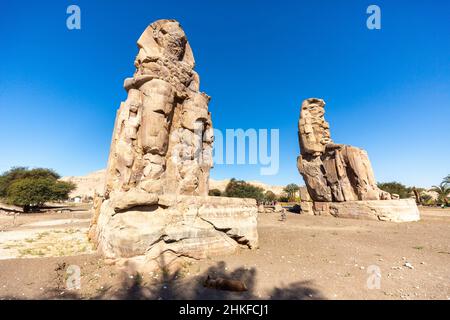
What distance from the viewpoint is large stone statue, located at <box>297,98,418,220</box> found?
59.0 feet

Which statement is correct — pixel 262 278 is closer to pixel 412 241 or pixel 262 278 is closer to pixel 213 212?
pixel 213 212

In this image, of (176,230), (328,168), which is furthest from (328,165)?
(176,230)

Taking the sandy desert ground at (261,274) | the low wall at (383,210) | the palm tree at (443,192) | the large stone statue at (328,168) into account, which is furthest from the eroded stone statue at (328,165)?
the palm tree at (443,192)

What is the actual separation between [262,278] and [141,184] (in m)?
3.82

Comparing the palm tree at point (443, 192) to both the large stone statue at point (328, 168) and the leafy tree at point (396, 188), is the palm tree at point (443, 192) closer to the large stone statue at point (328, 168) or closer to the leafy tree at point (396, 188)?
the leafy tree at point (396, 188)

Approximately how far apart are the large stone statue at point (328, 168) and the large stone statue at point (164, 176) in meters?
13.6

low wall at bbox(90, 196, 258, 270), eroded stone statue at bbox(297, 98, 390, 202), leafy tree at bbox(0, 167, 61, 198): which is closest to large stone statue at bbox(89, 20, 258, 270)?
low wall at bbox(90, 196, 258, 270)

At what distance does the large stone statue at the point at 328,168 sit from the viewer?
17969 millimetres

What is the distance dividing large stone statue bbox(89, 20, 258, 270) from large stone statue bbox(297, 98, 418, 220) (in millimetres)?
13551

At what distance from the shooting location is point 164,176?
24.4 feet

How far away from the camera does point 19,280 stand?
5.00 m

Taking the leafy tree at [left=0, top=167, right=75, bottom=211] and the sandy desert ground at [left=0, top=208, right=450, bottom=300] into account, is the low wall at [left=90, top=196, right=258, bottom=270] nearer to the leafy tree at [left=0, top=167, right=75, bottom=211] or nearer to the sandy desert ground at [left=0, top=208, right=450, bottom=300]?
the sandy desert ground at [left=0, top=208, right=450, bottom=300]

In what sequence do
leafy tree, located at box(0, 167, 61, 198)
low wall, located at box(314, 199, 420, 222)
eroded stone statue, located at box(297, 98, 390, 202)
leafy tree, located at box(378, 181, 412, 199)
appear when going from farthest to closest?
leafy tree, located at box(378, 181, 412, 199) < leafy tree, located at box(0, 167, 61, 198) < eroded stone statue, located at box(297, 98, 390, 202) < low wall, located at box(314, 199, 420, 222)
